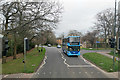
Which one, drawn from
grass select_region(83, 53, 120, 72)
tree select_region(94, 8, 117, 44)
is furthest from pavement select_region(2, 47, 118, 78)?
tree select_region(94, 8, 117, 44)

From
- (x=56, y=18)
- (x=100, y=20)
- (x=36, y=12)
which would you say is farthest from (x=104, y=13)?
(x=36, y=12)

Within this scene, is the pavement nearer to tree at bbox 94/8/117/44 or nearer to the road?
the road

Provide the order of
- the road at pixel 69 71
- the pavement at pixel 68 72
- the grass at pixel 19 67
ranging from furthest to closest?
the grass at pixel 19 67 → the road at pixel 69 71 → the pavement at pixel 68 72

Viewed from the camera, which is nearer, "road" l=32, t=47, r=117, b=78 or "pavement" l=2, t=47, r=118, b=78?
"pavement" l=2, t=47, r=118, b=78

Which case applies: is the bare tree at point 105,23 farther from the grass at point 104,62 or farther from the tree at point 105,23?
the grass at point 104,62

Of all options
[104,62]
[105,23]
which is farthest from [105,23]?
[104,62]

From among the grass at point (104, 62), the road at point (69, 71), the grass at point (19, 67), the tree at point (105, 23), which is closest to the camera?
→ the road at point (69, 71)

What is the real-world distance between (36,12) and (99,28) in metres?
28.9

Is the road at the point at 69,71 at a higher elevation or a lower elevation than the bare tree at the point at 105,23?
lower

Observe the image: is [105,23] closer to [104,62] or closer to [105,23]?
[105,23]

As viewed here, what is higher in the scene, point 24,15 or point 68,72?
point 24,15

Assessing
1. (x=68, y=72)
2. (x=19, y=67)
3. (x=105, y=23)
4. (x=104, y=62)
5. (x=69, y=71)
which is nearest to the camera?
(x=68, y=72)

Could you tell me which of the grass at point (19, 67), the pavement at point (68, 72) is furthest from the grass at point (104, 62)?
the grass at point (19, 67)

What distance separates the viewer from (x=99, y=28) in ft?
134
